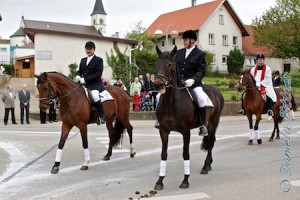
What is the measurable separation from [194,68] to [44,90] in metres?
3.23

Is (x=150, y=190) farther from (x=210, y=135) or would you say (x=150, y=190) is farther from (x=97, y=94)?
(x=97, y=94)

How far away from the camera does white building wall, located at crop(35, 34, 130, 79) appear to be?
3469 centimetres

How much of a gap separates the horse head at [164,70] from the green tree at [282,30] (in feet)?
164

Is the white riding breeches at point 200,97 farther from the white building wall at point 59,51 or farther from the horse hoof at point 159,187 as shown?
the white building wall at point 59,51

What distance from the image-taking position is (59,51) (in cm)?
3572

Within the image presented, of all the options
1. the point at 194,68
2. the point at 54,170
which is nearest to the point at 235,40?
the point at 194,68

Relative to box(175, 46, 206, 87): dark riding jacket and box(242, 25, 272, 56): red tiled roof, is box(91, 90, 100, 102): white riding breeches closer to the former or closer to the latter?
box(175, 46, 206, 87): dark riding jacket

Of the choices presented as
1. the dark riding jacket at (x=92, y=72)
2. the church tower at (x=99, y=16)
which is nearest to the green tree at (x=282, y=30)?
the dark riding jacket at (x=92, y=72)

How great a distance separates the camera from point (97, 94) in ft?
32.1

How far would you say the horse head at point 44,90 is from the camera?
353 inches

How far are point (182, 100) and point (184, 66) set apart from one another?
94cm

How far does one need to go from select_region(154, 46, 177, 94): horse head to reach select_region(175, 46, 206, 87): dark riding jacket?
106cm

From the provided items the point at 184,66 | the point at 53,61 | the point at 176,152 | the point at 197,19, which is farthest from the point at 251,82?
the point at 197,19

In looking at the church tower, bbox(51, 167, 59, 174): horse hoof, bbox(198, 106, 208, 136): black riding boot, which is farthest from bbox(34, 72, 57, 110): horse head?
the church tower
